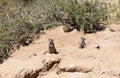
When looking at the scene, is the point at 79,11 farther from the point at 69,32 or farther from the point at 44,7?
the point at 44,7

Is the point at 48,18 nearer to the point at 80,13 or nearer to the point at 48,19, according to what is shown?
the point at 48,19

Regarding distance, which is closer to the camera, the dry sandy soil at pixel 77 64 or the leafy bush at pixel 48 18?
the dry sandy soil at pixel 77 64

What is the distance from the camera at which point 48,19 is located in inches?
306

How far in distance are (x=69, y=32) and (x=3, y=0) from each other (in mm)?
4444

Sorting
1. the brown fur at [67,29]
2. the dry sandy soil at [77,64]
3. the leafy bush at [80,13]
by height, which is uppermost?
the leafy bush at [80,13]

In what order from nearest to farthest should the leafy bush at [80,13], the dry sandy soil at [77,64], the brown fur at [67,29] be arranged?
the dry sandy soil at [77,64]
the leafy bush at [80,13]
the brown fur at [67,29]

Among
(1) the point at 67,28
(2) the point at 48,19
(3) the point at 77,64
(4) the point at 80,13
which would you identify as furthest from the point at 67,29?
(3) the point at 77,64

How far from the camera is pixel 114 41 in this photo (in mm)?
5719

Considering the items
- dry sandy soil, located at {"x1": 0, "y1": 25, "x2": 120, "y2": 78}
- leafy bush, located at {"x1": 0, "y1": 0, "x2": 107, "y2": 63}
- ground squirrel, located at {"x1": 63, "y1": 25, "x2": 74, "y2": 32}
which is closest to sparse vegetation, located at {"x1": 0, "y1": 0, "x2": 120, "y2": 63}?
leafy bush, located at {"x1": 0, "y1": 0, "x2": 107, "y2": 63}

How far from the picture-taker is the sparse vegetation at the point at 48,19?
23.0ft

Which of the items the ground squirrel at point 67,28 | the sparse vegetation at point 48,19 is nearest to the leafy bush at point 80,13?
the sparse vegetation at point 48,19

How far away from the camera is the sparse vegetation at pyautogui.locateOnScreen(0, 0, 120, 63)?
702 centimetres

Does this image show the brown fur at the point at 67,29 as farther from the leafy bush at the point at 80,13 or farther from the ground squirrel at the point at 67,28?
the leafy bush at the point at 80,13

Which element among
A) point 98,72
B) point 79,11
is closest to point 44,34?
point 79,11
